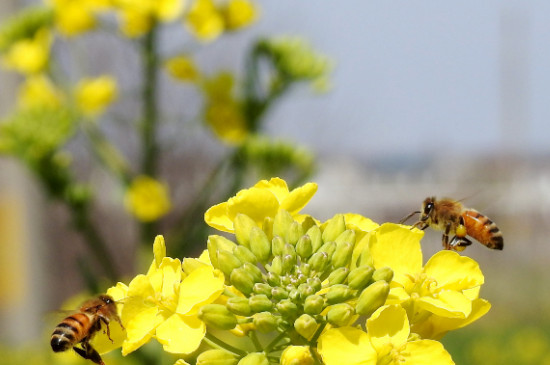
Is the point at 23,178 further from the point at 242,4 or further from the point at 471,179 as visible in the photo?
the point at 471,179

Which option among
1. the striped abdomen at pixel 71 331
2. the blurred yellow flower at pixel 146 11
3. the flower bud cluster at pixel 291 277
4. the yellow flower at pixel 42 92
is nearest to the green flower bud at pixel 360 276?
the flower bud cluster at pixel 291 277

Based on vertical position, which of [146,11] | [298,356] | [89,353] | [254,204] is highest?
[146,11]

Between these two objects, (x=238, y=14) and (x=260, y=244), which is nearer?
(x=260, y=244)

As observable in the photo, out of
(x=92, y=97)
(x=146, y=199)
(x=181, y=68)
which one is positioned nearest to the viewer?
(x=146, y=199)

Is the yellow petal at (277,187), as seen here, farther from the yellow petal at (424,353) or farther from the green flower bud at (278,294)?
the yellow petal at (424,353)

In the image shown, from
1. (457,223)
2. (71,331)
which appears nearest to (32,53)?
(71,331)

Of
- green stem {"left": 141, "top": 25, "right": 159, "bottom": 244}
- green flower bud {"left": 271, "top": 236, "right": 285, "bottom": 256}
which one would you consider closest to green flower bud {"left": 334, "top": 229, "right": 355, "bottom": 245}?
green flower bud {"left": 271, "top": 236, "right": 285, "bottom": 256}

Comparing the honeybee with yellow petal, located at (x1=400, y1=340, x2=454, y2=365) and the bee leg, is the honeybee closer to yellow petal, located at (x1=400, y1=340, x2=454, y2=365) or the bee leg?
the bee leg

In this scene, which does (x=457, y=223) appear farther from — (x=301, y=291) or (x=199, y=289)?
(x=199, y=289)

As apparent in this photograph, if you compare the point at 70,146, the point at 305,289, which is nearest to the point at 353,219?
the point at 305,289
